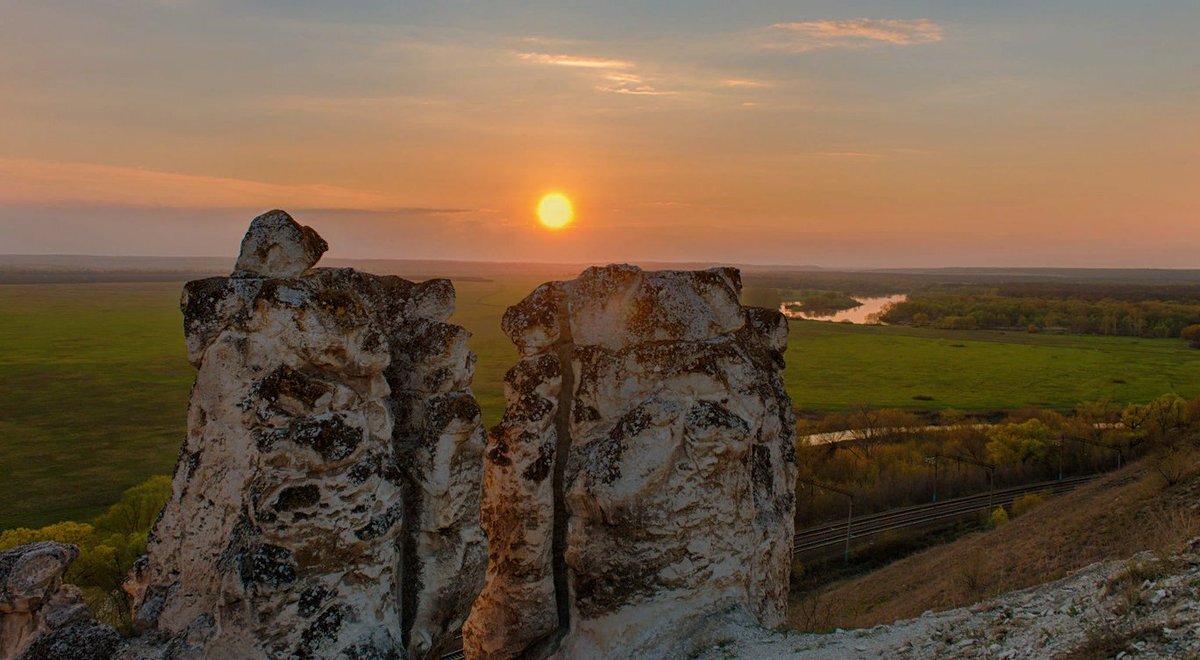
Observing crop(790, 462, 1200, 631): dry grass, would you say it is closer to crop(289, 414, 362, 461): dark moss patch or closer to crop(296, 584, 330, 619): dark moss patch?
crop(296, 584, 330, 619): dark moss patch

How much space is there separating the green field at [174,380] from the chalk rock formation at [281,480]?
124 feet

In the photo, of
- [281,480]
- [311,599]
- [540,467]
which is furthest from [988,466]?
[281,480]

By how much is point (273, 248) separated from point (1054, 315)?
14626 cm

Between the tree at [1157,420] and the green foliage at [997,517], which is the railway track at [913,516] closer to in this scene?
the green foliage at [997,517]

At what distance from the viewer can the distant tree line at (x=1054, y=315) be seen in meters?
115

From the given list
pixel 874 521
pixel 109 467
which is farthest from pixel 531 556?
pixel 109 467

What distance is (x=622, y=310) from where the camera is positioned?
12969mm

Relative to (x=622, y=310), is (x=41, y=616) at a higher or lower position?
lower

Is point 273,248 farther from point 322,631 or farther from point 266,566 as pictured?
point 322,631

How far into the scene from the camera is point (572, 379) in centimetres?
1322

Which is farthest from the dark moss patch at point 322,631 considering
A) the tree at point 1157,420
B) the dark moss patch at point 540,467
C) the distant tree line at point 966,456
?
the tree at point 1157,420

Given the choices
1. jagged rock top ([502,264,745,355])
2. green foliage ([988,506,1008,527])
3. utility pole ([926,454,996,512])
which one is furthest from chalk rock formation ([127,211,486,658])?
utility pole ([926,454,996,512])

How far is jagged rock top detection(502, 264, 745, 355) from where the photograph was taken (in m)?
12.9

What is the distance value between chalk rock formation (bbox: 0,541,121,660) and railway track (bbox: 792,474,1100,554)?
30.6 m
